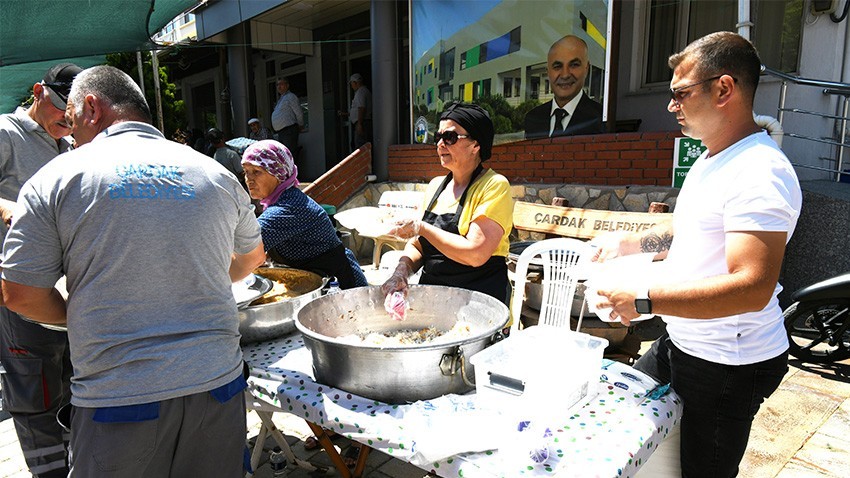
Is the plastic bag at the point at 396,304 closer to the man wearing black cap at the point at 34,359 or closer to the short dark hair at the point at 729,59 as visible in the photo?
the short dark hair at the point at 729,59

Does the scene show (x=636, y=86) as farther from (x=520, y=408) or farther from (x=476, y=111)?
(x=520, y=408)

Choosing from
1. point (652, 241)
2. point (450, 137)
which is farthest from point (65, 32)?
point (652, 241)

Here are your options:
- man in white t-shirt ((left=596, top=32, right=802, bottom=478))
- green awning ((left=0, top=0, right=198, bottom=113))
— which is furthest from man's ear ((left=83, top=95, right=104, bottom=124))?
green awning ((left=0, top=0, right=198, bottom=113))

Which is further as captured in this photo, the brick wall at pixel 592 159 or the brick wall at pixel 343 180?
the brick wall at pixel 343 180

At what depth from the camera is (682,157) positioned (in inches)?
186

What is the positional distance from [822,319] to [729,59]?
329 cm

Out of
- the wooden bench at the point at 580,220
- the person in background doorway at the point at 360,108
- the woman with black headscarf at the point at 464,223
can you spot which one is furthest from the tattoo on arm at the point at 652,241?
the person in background doorway at the point at 360,108

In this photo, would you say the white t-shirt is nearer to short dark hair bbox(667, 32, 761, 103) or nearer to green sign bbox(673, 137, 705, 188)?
short dark hair bbox(667, 32, 761, 103)

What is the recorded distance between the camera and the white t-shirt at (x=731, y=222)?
137 cm

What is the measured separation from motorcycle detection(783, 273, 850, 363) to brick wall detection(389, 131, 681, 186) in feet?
6.13

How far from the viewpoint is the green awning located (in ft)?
15.6

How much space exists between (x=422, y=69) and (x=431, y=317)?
6.18 metres

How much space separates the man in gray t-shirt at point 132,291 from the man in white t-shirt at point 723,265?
1232 mm

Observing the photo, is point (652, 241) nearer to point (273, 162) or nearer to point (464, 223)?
point (464, 223)
